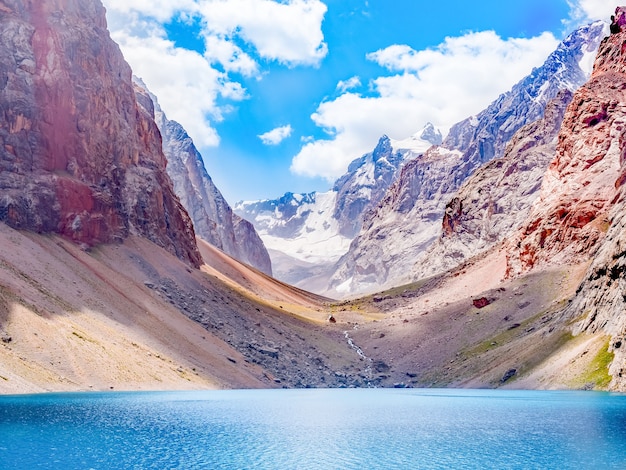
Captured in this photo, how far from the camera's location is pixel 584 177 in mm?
145875

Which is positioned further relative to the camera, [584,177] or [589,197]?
[584,177]

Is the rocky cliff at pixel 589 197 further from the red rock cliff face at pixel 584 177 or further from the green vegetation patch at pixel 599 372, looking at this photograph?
the green vegetation patch at pixel 599 372

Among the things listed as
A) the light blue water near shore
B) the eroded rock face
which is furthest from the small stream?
the light blue water near shore

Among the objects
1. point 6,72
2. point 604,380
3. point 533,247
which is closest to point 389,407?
point 604,380

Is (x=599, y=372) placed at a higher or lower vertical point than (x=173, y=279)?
lower

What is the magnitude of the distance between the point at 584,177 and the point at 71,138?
108 m

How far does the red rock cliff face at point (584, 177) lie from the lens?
5295 inches

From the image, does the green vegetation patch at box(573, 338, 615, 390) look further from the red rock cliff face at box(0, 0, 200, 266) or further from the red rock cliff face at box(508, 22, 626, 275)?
the red rock cliff face at box(0, 0, 200, 266)

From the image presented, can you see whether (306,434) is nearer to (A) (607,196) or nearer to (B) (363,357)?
(B) (363,357)

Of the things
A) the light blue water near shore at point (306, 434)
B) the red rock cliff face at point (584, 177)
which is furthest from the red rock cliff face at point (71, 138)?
the red rock cliff face at point (584, 177)

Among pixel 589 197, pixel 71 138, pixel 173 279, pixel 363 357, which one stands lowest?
pixel 363 357

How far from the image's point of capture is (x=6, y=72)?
12362 cm

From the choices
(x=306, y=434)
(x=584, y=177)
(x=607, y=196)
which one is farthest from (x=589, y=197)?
(x=306, y=434)

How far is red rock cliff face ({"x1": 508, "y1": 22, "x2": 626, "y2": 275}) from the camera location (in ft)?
441
